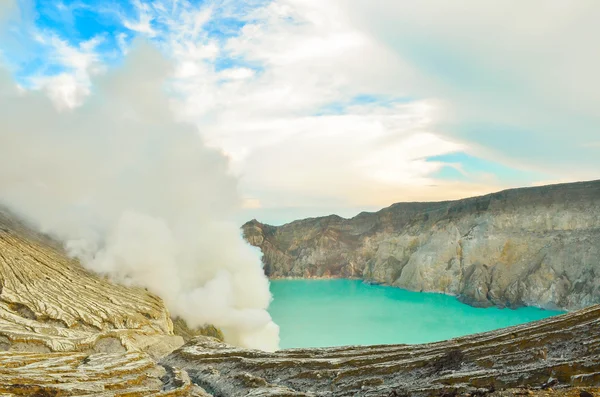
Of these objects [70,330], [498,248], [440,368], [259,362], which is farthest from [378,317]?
[440,368]

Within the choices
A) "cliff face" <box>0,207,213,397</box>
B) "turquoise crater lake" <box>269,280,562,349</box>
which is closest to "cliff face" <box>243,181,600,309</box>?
"turquoise crater lake" <box>269,280,562,349</box>

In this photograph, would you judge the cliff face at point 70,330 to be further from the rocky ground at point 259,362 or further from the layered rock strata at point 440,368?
the layered rock strata at point 440,368

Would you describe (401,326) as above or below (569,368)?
below

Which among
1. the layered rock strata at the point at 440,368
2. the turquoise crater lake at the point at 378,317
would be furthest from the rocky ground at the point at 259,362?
the turquoise crater lake at the point at 378,317

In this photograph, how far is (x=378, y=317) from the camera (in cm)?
8869

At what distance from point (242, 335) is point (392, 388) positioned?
198 feet

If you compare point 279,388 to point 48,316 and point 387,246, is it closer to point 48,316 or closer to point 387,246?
point 48,316

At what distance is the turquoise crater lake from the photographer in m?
72.4

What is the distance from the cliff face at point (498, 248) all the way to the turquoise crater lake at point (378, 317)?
18.0 feet

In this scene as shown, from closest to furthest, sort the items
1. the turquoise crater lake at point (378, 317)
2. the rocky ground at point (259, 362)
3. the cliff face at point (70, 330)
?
the rocky ground at point (259, 362) < the cliff face at point (70, 330) < the turquoise crater lake at point (378, 317)

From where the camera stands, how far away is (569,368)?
46.8 ft

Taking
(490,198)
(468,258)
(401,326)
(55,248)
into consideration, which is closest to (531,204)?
(490,198)

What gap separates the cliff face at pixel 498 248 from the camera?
89.3 meters

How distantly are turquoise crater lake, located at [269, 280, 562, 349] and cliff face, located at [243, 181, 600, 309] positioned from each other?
5.49 metres
